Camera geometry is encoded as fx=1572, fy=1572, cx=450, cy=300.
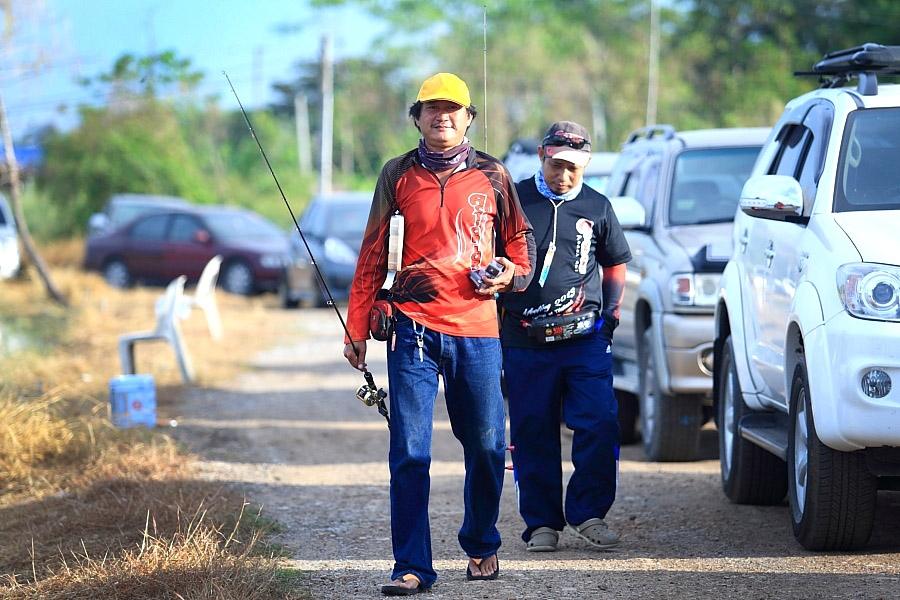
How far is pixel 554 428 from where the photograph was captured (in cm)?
700

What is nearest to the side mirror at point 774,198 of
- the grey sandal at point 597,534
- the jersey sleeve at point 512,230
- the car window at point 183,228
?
the jersey sleeve at point 512,230

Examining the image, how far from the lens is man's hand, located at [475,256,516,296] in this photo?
5.93m

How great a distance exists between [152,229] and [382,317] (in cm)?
2087

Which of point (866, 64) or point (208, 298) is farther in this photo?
point (208, 298)

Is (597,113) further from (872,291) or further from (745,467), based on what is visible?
(872,291)

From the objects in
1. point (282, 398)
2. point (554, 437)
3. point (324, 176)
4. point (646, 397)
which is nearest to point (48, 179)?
point (324, 176)

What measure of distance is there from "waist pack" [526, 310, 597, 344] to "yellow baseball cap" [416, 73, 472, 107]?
126 centimetres

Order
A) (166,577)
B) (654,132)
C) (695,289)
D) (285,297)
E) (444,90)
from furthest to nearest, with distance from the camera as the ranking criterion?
(285,297) < (654,132) < (695,289) < (444,90) < (166,577)

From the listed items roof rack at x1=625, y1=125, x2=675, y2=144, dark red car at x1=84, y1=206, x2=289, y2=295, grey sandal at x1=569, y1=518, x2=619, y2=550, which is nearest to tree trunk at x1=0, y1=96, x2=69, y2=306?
dark red car at x1=84, y1=206, x2=289, y2=295

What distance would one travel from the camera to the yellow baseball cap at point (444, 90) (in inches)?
231

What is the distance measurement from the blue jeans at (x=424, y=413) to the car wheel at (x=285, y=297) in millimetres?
17724

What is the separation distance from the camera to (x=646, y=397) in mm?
9805

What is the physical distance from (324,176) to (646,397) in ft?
124

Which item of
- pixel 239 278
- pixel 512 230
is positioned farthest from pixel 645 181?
pixel 239 278
